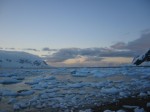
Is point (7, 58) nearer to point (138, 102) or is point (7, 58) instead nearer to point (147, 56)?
point (147, 56)

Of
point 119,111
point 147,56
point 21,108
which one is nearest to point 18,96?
point 21,108

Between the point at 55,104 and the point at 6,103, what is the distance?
2.42m

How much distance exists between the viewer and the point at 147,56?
86375mm

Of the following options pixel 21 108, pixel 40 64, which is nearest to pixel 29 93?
pixel 21 108

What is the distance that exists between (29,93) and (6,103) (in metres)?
2.73

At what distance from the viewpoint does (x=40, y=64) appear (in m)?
173

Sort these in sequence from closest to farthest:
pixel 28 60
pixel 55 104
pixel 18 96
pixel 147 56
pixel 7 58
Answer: pixel 55 104 → pixel 18 96 → pixel 147 56 → pixel 7 58 → pixel 28 60

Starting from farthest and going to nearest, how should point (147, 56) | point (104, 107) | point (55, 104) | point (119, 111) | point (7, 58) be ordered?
point (7, 58) → point (147, 56) → point (55, 104) → point (104, 107) → point (119, 111)

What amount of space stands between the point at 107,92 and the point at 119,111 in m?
4.72

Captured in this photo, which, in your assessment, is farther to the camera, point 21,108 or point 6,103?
point 6,103

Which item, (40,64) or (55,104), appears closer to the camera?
(55,104)

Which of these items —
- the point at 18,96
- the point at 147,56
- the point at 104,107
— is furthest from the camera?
the point at 147,56

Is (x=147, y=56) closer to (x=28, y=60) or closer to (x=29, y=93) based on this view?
(x=29, y=93)

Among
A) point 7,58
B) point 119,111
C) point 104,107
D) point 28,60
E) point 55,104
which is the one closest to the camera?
point 119,111
